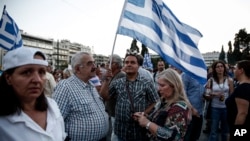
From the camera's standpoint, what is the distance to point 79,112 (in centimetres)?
291

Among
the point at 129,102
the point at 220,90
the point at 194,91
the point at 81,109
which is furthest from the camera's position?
the point at 220,90

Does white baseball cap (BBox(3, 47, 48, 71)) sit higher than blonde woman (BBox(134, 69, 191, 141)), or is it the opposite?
white baseball cap (BBox(3, 47, 48, 71))

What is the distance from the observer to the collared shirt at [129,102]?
3.54m

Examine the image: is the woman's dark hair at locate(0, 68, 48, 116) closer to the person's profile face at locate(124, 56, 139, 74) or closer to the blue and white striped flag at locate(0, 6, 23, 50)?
the person's profile face at locate(124, 56, 139, 74)

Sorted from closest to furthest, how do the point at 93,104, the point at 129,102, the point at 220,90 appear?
the point at 93,104 < the point at 129,102 < the point at 220,90

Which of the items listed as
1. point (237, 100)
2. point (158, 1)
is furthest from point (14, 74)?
point (237, 100)

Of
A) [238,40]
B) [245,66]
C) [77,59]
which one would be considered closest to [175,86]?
[77,59]

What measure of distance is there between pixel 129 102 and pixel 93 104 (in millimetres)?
676

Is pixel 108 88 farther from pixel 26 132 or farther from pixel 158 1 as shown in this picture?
pixel 26 132

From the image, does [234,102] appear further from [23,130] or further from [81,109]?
[23,130]

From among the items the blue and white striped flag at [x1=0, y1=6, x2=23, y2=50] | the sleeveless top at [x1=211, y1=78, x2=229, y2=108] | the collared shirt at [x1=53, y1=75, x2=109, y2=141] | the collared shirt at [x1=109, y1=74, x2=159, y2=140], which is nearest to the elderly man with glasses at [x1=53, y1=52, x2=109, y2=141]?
the collared shirt at [x1=53, y1=75, x2=109, y2=141]

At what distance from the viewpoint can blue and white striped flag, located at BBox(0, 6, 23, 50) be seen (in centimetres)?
548

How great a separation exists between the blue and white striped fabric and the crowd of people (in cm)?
38

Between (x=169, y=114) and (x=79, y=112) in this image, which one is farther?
(x=79, y=112)
